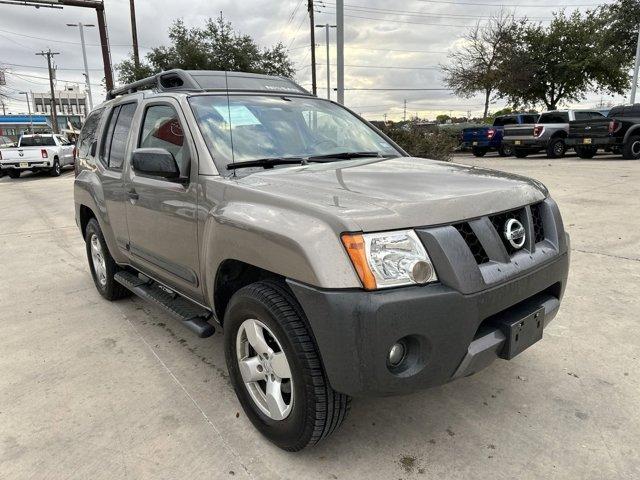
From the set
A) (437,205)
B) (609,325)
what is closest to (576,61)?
(609,325)

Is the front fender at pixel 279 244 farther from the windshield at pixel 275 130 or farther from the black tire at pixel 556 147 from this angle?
the black tire at pixel 556 147

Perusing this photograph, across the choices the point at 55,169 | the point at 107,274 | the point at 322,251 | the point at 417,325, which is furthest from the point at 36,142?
the point at 417,325

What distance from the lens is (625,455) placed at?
2322 millimetres

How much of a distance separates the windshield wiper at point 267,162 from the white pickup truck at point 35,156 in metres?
17.0

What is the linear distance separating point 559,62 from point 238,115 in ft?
97.6

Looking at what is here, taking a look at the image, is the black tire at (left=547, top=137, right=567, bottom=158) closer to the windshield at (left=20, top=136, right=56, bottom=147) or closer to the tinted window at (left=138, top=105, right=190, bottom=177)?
the tinted window at (left=138, top=105, right=190, bottom=177)

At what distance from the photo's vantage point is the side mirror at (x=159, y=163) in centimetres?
278

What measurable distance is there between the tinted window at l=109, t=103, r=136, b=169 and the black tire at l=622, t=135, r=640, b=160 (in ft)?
53.9

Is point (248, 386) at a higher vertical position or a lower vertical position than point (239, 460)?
higher

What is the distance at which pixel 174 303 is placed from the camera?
3.41m

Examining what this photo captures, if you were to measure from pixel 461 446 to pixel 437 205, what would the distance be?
4.03ft

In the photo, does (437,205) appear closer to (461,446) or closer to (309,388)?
(309,388)

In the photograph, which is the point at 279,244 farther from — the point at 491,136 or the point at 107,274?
the point at 491,136

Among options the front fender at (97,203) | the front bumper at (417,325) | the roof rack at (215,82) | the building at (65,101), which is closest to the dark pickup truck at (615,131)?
the roof rack at (215,82)
